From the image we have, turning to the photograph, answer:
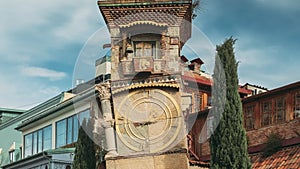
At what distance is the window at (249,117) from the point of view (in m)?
24.8

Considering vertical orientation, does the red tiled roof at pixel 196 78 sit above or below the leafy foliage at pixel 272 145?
above

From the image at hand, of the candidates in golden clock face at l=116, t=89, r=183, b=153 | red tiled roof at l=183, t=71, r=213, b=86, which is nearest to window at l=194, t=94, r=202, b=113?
red tiled roof at l=183, t=71, r=213, b=86

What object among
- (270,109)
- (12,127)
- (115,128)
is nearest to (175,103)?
(115,128)

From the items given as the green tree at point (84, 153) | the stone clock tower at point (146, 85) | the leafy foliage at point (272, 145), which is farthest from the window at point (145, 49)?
the leafy foliage at point (272, 145)

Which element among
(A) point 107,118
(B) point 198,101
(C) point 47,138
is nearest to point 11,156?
(C) point 47,138

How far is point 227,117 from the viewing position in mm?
19672

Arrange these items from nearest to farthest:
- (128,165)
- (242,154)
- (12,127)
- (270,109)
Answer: (242,154) < (128,165) < (270,109) < (12,127)

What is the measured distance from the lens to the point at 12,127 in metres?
44.2

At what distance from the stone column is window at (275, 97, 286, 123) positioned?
6.25 meters

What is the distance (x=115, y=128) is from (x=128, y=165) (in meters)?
1.46

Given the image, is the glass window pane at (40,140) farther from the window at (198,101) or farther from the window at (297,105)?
the window at (297,105)

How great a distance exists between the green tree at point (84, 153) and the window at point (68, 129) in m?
6.16

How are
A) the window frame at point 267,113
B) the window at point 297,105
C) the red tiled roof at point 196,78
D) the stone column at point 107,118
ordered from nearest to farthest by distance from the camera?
the stone column at point 107,118 < the window at point 297,105 < the window frame at point 267,113 < the red tiled roof at point 196,78

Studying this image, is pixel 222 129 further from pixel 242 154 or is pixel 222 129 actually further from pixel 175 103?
pixel 175 103
